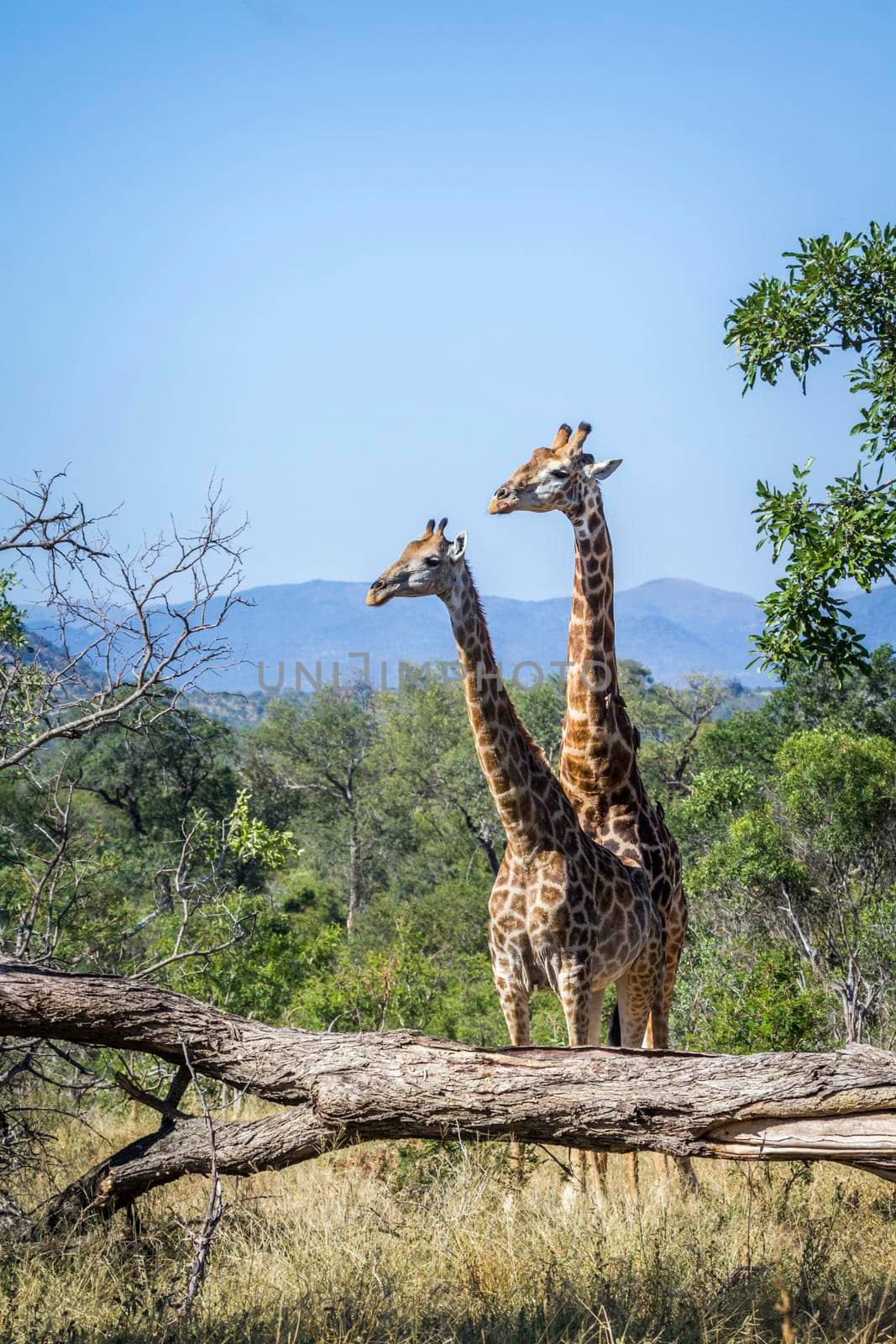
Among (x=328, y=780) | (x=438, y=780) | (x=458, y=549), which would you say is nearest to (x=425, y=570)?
(x=458, y=549)

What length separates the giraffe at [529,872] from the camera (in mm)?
6516

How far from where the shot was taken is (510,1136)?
4.95m

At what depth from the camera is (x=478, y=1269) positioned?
5109mm

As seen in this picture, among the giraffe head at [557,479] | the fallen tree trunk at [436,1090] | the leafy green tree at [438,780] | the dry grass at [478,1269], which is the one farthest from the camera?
the leafy green tree at [438,780]

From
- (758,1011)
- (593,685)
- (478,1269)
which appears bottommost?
(478,1269)

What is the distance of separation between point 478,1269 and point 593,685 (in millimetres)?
3292

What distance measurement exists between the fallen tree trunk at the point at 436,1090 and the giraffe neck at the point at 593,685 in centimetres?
285

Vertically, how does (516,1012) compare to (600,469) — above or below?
below

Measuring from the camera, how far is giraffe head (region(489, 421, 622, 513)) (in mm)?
6961

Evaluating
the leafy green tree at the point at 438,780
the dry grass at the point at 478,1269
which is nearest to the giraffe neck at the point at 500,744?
the dry grass at the point at 478,1269

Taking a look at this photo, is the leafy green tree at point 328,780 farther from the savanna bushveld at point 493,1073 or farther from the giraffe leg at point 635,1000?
the giraffe leg at point 635,1000

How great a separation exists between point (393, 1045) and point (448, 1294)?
38.0 inches

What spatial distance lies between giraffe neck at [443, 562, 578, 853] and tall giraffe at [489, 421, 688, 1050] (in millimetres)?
713

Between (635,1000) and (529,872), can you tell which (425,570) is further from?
(635,1000)
